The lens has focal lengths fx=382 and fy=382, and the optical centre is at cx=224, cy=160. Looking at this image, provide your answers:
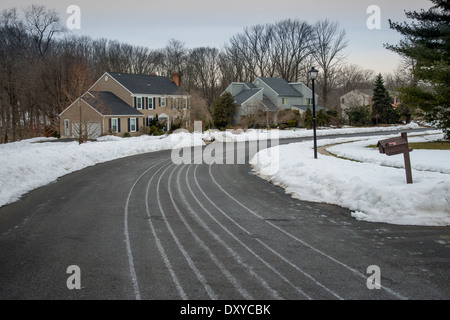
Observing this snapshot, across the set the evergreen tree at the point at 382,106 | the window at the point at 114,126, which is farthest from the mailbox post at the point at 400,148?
the evergreen tree at the point at 382,106

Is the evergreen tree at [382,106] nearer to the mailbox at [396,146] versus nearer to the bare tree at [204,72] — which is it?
the bare tree at [204,72]

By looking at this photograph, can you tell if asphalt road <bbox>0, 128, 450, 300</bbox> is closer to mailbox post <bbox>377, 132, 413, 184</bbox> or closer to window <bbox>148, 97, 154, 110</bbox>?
mailbox post <bbox>377, 132, 413, 184</bbox>

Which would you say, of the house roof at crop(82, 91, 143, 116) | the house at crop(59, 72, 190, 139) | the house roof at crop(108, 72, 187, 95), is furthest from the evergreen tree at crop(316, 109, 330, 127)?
the house roof at crop(82, 91, 143, 116)

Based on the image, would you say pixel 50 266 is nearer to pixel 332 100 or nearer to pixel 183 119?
pixel 183 119

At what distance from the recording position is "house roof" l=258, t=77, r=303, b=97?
6446 centimetres

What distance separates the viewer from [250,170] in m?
18.3

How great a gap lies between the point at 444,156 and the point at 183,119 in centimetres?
3422

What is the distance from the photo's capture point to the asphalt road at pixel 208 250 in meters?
5.48

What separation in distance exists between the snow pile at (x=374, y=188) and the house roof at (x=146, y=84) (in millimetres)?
37293

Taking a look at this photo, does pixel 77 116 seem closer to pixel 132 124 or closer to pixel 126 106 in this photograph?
pixel 126 106

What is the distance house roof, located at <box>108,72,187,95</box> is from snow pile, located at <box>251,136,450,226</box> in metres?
37.3

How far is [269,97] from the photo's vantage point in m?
64.8

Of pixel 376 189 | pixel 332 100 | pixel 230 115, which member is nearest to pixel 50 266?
pixel 376 189

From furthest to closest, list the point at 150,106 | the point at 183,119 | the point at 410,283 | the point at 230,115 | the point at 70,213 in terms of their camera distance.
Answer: the point at 230,115 < the point at 150,106 < the point at 183,119 < the point at 70,213 < the point at 410,283
